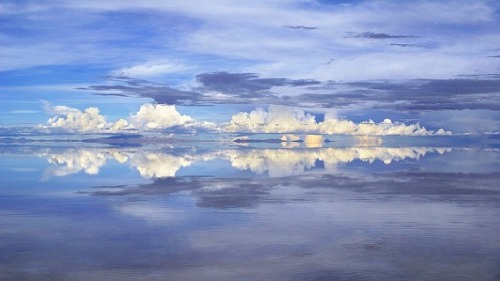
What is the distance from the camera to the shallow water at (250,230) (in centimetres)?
1952

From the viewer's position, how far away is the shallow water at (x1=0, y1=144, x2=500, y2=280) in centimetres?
1952

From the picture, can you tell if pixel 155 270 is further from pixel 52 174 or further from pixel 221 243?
pixel 52 174

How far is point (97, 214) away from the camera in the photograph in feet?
99.9

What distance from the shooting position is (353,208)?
3247 cm

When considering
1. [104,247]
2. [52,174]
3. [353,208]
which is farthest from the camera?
[52,174]

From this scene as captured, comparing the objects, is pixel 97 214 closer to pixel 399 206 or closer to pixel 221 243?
pixel 221 243

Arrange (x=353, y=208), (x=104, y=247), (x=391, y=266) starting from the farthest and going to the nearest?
(x=353, y=208) → (x=104, y=247) → (x=391, y=266)

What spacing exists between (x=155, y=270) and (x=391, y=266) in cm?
781

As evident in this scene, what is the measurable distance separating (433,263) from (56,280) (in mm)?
12367

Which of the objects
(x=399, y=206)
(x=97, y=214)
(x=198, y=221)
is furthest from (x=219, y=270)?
(x=399, y=206)

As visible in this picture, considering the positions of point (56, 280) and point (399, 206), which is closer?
point (56, 280)

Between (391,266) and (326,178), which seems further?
(326,178)

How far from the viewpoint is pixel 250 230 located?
2569 cm

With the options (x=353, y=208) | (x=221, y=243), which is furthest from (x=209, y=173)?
(x=221, y=243)
